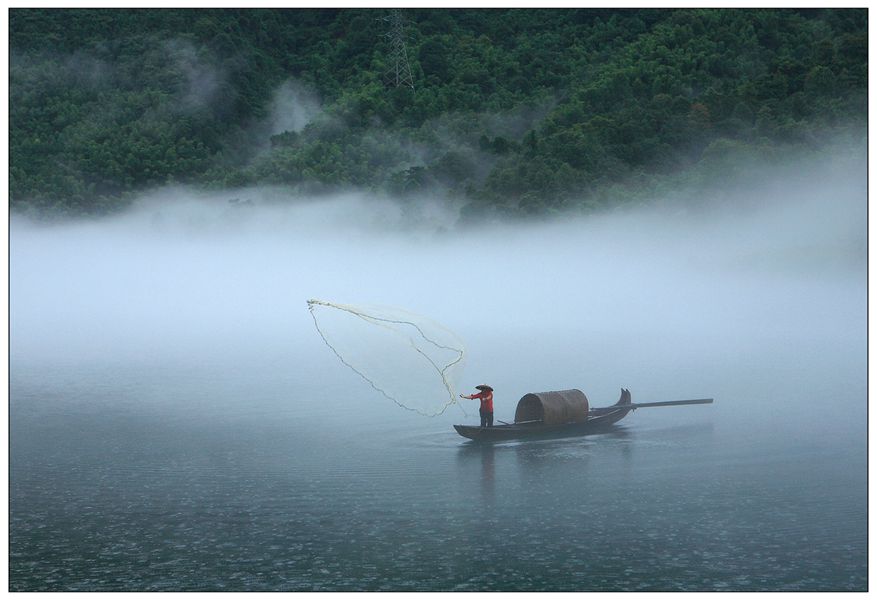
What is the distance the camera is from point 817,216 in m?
59.6

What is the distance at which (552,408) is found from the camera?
103 ft

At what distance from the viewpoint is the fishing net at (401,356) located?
30.4 metres

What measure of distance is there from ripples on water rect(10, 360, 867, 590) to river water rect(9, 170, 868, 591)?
0.22ft

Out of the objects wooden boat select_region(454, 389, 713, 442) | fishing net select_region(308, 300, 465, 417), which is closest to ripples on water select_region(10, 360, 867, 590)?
wooden boat select_region(454, 389, 713, 442)

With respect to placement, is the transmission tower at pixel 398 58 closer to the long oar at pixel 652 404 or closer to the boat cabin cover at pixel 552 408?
the long oar at pixel 652 404

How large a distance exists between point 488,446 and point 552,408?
1.58 metres

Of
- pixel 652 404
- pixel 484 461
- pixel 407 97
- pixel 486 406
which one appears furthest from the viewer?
pixel 407 97

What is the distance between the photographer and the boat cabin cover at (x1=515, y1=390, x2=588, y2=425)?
31.4 m

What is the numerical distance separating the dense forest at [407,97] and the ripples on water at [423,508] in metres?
36.1

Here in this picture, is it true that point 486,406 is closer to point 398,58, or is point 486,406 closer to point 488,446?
point 488,446

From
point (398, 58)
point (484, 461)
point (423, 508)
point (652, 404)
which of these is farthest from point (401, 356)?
point (398, 58)

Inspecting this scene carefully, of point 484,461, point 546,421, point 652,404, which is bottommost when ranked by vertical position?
point 484,461

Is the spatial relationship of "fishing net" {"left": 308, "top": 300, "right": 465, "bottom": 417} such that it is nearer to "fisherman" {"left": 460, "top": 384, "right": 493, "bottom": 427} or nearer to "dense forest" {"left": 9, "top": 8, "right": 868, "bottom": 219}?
"fisherman" {"left": 460, "top": 384, "right": 493, "bottom": 427}

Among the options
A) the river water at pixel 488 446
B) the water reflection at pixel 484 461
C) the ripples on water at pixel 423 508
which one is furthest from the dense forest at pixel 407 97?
the water reflection at pixel 484 461
